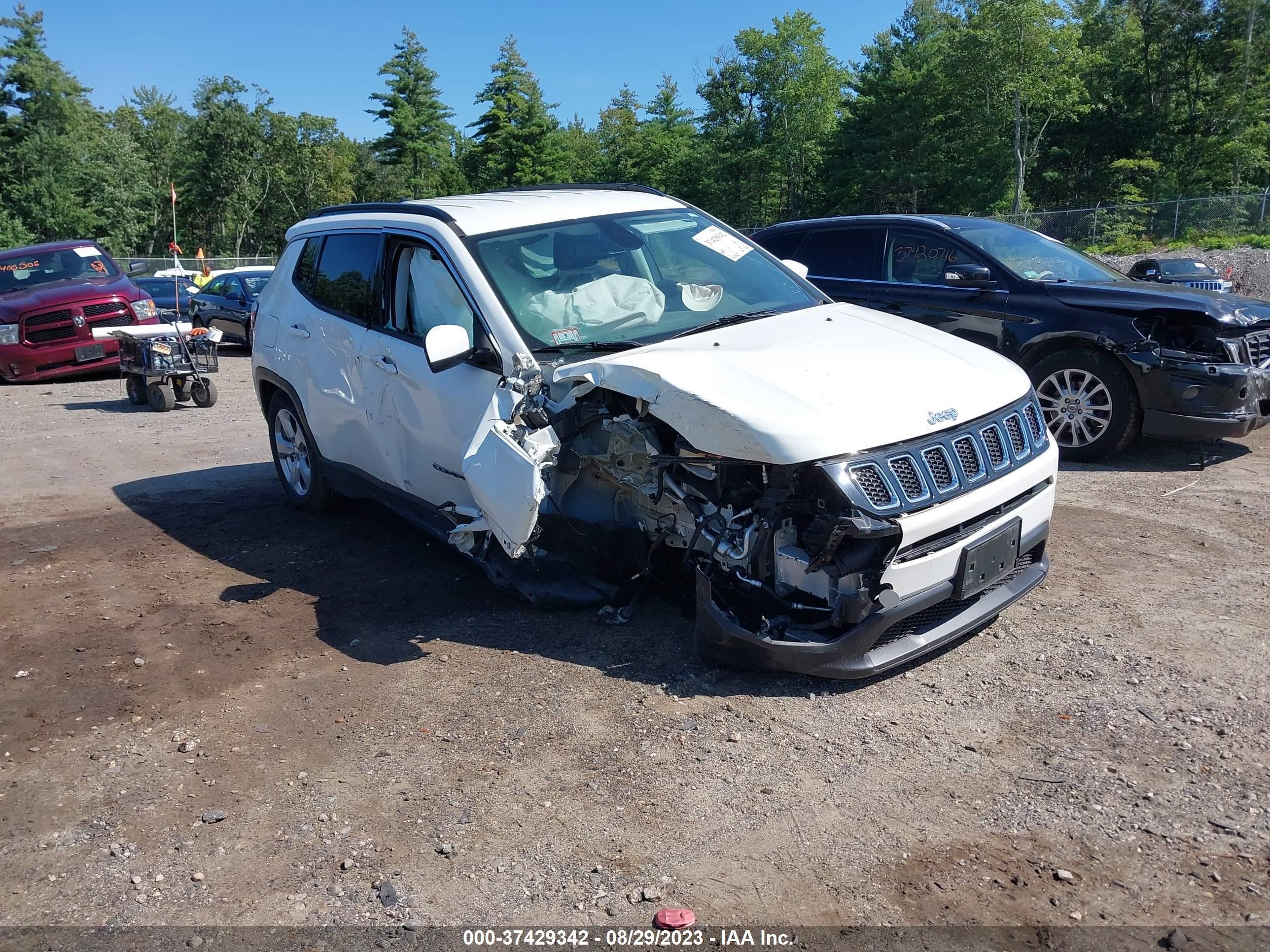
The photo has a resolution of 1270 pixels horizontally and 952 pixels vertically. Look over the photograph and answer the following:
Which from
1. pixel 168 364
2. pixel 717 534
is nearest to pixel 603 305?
pixel 717 534

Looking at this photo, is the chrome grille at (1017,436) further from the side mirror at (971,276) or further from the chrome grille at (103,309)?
the chrome grille at (103,309)

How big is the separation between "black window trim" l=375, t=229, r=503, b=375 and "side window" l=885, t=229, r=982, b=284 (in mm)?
4715

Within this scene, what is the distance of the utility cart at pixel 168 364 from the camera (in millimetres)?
12266

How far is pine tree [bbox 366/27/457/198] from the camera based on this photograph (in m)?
62.7

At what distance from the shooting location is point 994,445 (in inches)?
162

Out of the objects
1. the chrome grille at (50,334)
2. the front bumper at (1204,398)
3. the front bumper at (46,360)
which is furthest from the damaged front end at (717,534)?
the chrome grille at (50,334)

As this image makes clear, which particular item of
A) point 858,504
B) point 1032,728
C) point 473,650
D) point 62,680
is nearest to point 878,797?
point 1032,728

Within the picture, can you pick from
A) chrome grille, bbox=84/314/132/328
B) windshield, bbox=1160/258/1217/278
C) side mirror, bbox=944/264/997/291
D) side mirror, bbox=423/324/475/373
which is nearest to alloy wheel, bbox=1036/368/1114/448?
side mirror, bbox=944/264/997/291

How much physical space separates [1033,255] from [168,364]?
9981 millimetres

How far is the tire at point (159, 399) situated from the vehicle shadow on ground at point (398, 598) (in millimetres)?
4901

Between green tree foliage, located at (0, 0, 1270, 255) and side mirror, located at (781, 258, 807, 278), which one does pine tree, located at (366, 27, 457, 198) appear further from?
side mirror, located at (781, 258, 807, 278)

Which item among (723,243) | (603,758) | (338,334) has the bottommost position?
(603,758)

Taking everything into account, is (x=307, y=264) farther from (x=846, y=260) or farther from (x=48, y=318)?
(x=48, y=318)

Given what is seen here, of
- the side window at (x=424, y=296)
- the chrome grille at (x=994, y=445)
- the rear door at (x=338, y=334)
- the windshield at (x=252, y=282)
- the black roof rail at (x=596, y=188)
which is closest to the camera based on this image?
the chrome grille at (x=994, y=445)
